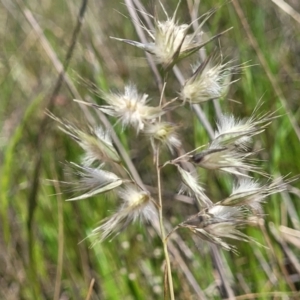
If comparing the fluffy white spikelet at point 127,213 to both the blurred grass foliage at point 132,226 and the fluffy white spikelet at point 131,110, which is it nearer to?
the fluffy white spikelet at point 131,110

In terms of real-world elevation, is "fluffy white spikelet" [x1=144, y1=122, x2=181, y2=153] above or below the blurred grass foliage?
above

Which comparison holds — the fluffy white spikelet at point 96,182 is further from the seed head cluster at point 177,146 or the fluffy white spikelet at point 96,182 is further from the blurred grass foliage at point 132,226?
the blurred grass foliage at point 132,226

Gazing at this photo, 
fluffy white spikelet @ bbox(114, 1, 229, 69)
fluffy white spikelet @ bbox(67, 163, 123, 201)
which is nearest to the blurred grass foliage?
fluffy white spikelet @ bbox(114, 1, 229, 69)

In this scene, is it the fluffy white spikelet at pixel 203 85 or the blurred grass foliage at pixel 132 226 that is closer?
the fluffy white spikelet at pixel 203 85

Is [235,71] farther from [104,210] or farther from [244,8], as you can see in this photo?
[244,8]

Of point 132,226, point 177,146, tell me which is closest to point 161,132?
point 177,146

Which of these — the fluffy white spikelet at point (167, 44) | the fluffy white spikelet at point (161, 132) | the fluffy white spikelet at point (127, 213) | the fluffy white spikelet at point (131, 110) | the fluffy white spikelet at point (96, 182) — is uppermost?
the fluffy white spikelet at point (167, 44)

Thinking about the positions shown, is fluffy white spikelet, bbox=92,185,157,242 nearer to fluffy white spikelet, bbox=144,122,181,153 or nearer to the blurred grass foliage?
fluffy white spikelet, bbox=144,122,181,153

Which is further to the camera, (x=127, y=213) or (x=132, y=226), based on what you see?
(x=132, y=226)

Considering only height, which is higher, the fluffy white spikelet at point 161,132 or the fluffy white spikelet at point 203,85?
the fluffy white spikelet at point 203,85

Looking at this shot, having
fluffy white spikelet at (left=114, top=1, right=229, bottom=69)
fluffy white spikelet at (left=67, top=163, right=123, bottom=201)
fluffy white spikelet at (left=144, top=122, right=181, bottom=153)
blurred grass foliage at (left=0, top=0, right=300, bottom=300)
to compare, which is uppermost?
fluffy white spikelet at (left=114, top=1, right=229, bottom=69)

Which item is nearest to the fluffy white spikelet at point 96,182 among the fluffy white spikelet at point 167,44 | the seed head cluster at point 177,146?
the seed head cluster at point 177,146

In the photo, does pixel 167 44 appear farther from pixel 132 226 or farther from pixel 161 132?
pixel 132 226
